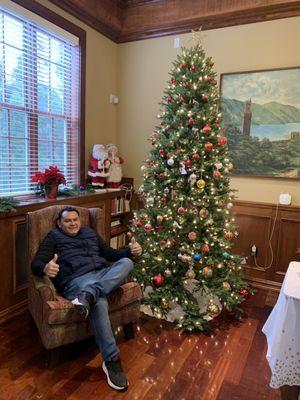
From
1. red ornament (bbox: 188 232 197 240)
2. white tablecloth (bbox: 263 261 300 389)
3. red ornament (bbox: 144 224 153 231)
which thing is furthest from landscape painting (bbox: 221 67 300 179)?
white tablecloth (bbox: 263 261 300 389)

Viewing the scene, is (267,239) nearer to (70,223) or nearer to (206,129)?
(206,129)

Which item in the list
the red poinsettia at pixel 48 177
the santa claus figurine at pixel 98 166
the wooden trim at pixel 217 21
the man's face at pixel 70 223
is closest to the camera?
the man's face at pixel 70 223

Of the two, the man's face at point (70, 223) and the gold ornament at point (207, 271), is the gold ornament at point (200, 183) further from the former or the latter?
the man's face at point (70, 223)

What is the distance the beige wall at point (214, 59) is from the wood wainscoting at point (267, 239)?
0.14m

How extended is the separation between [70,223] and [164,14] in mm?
2832

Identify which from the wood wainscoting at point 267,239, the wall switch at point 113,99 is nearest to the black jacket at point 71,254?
the wood wainscoting at point 267,239

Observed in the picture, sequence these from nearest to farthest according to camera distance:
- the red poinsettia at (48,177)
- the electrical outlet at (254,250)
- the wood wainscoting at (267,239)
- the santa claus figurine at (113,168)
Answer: the red poinsettia at (48,177) < the wood wainscoting at (267,239) < the electrical outlet at (254,250) < the santa claus figurine at (113,168)

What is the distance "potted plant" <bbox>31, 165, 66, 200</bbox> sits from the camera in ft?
9.13

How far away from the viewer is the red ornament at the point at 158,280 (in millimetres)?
2623

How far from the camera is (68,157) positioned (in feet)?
11.3

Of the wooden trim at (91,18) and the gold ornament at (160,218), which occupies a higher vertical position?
the wooden trim at (91,18)

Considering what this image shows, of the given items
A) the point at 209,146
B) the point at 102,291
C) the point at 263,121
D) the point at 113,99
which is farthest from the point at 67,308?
the point at 113,99

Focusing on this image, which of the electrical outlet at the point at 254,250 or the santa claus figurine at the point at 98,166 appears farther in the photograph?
the santa claus figurine at the point at 98,166

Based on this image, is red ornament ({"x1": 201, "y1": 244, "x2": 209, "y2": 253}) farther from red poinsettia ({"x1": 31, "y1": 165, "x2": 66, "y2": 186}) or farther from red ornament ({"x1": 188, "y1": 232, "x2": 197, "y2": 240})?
Result: red poinsettia ({"x1": 31, "y1": 165, "x2": 66, "y2": 186})
